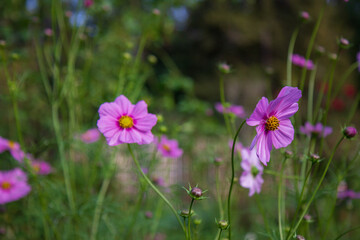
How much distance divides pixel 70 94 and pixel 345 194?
94cm

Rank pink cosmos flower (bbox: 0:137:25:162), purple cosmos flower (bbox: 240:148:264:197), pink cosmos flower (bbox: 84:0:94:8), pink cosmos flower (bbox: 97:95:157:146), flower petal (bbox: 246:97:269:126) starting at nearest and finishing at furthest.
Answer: flower petal (bbox: 246:97:269:126), pink cosmos flower (bbox: 97:95:157:146), purple cosmos flower (bbox: 240:148:264:197), pink cosmos flower (bbox: 0:137:25:162), pink cosmos flower (bbox: 84:0:94:8)

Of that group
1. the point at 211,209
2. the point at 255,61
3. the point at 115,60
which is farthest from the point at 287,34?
the point at 211,209

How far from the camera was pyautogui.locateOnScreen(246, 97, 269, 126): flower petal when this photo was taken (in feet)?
1.62

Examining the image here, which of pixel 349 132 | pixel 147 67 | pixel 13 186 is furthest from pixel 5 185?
pixel 147 67

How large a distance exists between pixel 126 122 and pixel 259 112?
26 cm

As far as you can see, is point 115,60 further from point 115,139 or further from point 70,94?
point 115,139

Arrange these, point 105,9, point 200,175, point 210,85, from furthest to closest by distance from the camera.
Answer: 1. point 210,85
2. point 200,175
3. point 105,9

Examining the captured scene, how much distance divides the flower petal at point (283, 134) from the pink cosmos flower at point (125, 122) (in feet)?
0.70

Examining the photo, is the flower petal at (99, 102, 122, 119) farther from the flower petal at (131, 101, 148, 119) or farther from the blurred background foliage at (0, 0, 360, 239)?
the blurred background foliage at (0, 0, 360, 239)

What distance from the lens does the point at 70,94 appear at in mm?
1091

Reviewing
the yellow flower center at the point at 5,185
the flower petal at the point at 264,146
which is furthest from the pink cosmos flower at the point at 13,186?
the flower petal at the point at 264,146

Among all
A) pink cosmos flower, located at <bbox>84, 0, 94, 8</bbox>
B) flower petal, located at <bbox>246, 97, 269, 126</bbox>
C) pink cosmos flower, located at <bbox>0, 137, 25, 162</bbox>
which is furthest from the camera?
pink cosmos flower, located at <bbox>84, 0, 94, 8</bbox>

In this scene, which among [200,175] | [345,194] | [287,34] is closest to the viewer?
[345,194]

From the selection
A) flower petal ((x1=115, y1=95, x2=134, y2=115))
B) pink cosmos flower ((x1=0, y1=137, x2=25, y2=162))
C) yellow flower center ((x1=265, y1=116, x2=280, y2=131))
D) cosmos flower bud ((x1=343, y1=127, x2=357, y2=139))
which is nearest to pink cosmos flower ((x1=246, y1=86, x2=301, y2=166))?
yellow flower center ((x1=265, y1=116, x2=280, y2=131))
